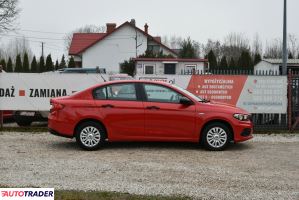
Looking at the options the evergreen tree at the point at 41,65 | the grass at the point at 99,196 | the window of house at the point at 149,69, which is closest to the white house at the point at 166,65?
the window of house at the point at 149,69

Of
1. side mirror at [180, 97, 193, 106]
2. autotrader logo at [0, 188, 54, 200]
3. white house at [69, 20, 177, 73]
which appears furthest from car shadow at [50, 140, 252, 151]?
white house at [69, 20, 177, 73]

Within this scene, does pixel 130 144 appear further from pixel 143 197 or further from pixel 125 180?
pixel 143 197

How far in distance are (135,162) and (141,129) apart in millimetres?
1506

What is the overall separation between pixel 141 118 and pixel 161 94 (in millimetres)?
759

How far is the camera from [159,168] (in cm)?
845

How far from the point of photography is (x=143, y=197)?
6238mm

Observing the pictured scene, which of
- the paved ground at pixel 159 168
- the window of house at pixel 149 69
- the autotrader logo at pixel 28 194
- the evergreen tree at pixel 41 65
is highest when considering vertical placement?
the evergreen tree at pixel 41 65

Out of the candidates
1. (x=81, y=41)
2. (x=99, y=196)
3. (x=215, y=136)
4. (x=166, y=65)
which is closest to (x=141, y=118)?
(x=215, y=136)

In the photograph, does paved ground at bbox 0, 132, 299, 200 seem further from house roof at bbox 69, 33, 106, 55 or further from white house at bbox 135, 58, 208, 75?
house roof at bbox 69, 33, 106, 55

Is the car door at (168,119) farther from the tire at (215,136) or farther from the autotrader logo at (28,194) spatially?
the autotrader logo at (28,194)

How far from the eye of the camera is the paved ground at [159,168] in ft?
23.0

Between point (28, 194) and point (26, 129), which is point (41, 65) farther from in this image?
point (28, 194)

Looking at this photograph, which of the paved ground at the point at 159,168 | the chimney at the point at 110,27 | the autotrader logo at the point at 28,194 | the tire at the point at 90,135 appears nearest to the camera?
the autotrader logo at the point at 28,194

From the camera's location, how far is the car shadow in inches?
424
